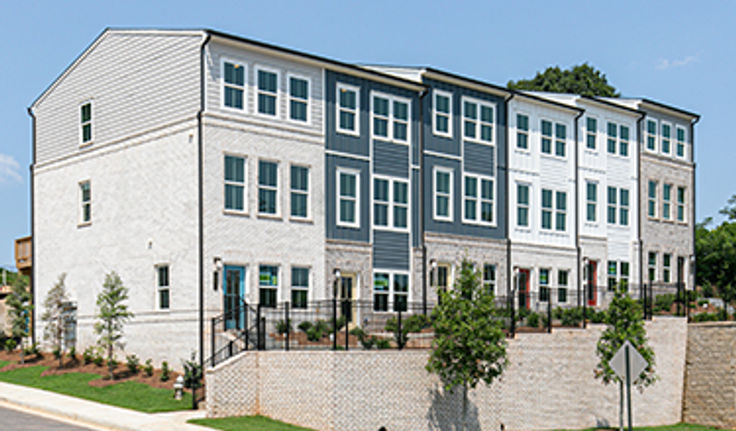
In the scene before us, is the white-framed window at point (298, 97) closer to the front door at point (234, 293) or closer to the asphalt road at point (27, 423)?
the front door at point (234, 293)

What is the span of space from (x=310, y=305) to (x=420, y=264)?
587cm

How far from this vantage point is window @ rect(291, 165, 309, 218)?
33669 mm

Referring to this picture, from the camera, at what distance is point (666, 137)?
49.5 meters

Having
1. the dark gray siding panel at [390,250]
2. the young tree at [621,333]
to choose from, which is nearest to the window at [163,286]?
the dark gray siding panel at [390,250]

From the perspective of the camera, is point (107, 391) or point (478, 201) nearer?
point (107, 391)

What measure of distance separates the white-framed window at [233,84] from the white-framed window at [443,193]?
9300 mm

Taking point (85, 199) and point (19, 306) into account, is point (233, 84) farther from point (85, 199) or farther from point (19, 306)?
point (19, 306)

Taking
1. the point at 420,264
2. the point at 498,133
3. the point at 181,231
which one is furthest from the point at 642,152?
the point at 181,231

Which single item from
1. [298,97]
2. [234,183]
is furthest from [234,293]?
[298,97]

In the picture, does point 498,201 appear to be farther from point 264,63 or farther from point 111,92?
point 111,92

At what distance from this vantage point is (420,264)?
124 ft

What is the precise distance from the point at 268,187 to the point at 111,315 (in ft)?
20.7

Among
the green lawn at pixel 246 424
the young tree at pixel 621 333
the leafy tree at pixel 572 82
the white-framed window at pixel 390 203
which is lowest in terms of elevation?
the green lawn at pixel 246 424

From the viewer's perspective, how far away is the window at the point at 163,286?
106 ft
